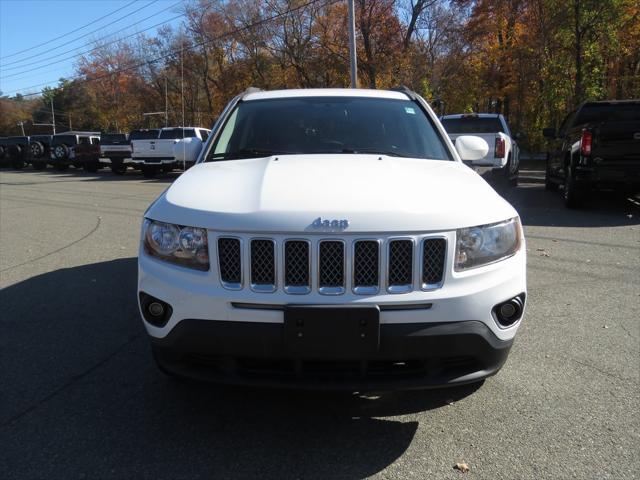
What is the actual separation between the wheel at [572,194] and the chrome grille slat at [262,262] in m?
9.14

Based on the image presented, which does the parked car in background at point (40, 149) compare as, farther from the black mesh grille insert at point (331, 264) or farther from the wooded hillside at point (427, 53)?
the black mesh grille insert at point (331, 264)

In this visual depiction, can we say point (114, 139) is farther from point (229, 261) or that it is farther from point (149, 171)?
point (229, 261)

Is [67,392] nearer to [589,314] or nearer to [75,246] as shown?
[589,314]

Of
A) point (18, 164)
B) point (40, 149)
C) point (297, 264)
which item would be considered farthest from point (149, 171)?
point (297, 264)

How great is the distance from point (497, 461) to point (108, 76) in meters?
58.7

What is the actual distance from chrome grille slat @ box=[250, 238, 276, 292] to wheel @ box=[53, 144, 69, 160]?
90.8 ft

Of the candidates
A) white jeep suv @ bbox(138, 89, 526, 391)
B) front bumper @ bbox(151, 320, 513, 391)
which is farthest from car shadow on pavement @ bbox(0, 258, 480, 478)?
white jeep suv @ bbox(138, 89, 526, 391)

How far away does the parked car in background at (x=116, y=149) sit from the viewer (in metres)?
23.1

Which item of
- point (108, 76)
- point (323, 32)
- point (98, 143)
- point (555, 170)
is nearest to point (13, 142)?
point (98, 143)

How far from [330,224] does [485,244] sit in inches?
29.4

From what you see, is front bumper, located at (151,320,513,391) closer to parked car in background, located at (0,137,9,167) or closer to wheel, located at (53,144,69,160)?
wheel, located at (53,144,69,160)

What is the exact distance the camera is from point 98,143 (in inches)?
989

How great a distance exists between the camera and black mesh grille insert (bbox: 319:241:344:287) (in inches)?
92.6

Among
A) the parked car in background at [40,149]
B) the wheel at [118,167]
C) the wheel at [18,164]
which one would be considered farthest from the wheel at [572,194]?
the wheel at [18,164]
